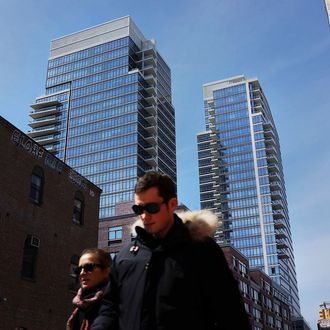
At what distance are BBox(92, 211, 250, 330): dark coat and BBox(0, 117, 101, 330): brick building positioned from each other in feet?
62.3

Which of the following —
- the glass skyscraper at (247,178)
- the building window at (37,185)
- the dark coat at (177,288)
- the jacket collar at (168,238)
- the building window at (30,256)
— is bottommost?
the dark coat at (177,288)

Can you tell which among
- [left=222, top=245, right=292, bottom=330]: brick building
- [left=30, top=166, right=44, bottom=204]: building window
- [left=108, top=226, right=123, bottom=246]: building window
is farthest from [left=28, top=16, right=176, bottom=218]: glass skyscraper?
[left=30, top=166, right=44, bottom=204]: building window

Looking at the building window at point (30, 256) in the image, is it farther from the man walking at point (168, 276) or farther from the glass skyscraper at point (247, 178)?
the glass skyscraper at point (247, 178)

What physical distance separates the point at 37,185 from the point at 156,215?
72.5 ft

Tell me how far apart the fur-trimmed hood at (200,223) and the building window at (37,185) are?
70.5ft

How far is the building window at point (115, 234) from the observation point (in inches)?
2083

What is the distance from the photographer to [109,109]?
14088 cm

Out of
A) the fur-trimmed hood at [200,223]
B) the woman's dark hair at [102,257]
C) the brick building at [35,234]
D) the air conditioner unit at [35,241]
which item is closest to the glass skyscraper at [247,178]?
the brick building at [35,234]

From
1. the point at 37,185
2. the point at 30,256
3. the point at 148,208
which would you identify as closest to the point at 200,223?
the point at 148,208

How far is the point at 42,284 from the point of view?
74.9ft

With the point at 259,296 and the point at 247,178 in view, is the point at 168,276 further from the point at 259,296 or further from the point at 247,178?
the point at 247,178

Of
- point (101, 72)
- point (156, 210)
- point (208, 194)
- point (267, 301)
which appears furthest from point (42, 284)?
point (208, 194)

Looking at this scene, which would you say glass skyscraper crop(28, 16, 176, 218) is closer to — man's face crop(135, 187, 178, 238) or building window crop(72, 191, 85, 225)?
building window crop(72, 191, 85, 225)

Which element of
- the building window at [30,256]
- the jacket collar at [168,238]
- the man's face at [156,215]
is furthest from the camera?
the building window at [30,256]
